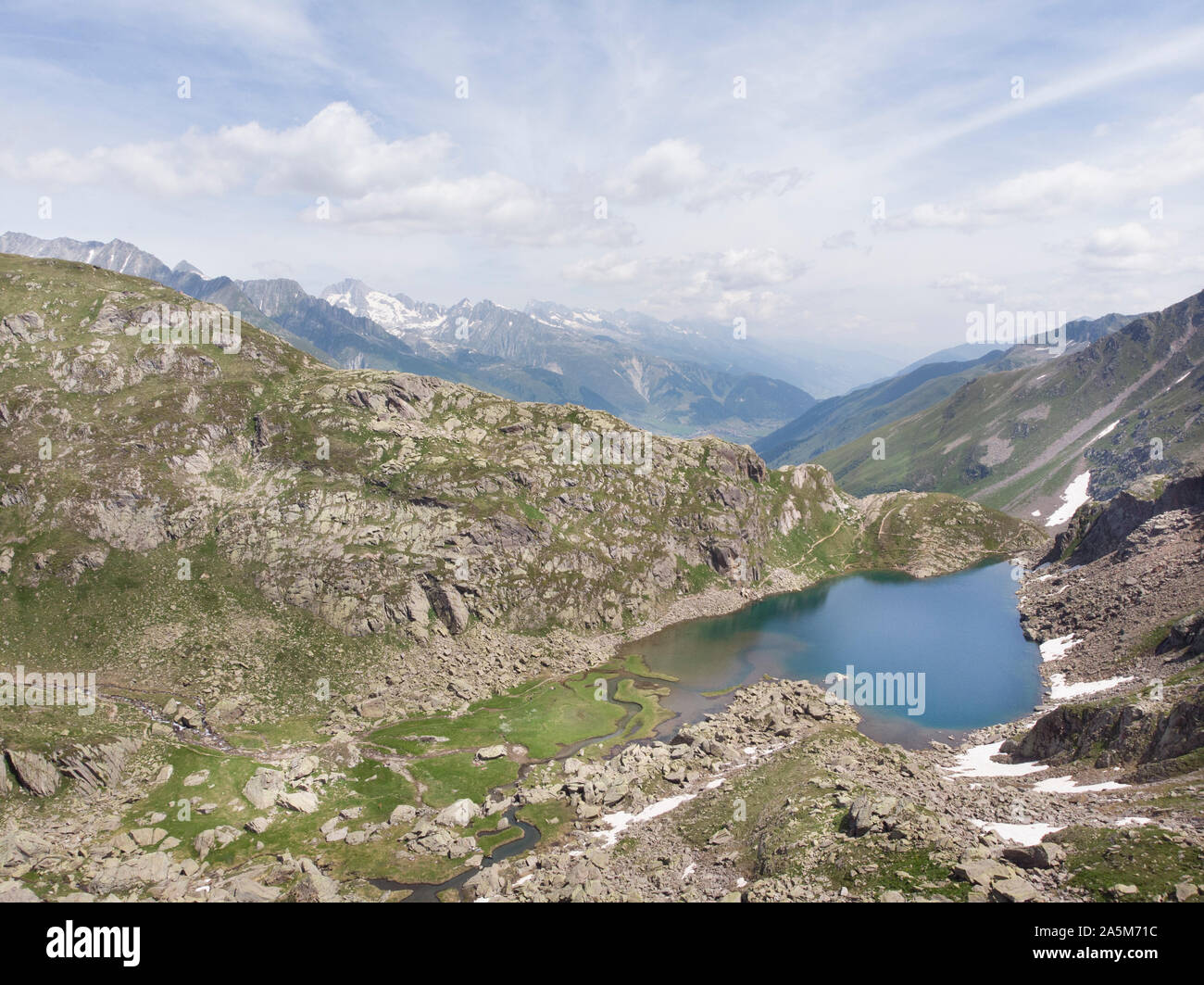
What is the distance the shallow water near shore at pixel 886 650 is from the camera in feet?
310

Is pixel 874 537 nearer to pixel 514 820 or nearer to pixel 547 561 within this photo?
pixel 547 561

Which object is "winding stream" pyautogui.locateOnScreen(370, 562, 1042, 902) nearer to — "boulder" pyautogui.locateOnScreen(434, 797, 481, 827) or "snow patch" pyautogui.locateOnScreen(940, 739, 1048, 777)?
"boulder" pyautogui.locateOnScreen(434, 797, 481, 827)

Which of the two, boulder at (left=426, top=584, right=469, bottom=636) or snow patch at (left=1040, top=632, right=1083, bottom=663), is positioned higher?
boulder at (left=426, top=584, right=469, bottom=636)

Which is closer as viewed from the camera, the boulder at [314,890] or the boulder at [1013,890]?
the boulder at [1013,890]

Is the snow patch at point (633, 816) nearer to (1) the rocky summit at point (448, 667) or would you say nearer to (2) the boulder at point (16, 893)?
(1) the rocky summit at point (448, 667)

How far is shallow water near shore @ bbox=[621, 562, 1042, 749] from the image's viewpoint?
94562 mm

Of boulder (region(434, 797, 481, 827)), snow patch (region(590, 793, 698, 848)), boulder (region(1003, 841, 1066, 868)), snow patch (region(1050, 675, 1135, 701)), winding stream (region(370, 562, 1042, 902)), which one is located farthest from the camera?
winding stream (region(370, 562, 1042, 902))

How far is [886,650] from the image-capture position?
391 feet

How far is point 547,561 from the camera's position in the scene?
130125 millimetres

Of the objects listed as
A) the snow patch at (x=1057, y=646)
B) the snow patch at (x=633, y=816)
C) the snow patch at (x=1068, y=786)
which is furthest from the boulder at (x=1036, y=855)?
the snow patch at (x=1057, y=646)

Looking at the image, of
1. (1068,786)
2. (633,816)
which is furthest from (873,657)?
(633,816)

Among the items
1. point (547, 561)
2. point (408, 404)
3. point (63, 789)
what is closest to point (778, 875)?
point (63, 789)

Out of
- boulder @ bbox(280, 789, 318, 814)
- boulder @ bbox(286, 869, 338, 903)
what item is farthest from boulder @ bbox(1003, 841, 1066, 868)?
boulder @ bbox(280, 789, 318, 814)

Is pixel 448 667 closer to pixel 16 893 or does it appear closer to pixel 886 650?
pixel 16 893
